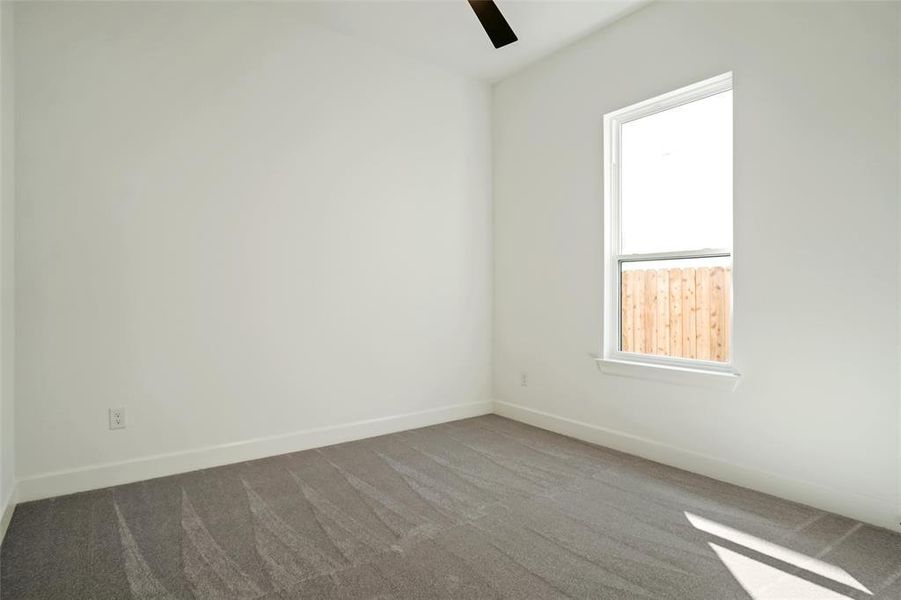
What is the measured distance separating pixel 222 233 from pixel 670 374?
2.92m

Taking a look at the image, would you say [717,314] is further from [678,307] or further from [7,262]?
[7,262]

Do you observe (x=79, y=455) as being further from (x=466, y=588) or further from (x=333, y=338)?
(x=466, y=588)

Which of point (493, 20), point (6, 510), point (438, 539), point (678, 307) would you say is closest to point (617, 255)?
point (678, 307)

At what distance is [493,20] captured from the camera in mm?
2217

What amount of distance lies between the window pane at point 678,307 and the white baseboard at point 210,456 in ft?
5.46

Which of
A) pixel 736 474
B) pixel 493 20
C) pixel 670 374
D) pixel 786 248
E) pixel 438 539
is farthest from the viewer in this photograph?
pixel 670 374

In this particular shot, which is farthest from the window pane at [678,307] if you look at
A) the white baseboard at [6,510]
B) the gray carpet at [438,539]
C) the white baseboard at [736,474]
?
the white baseboard at [6,510]

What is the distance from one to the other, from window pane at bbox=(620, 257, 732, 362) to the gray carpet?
0.78 meters

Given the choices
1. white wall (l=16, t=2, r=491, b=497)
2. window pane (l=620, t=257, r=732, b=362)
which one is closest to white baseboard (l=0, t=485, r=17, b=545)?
white wall (l=16, t=2, r=491, b=497)

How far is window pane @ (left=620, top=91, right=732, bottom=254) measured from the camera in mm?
2877

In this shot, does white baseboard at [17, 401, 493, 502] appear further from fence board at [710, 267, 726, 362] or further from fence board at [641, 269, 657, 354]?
fence board at [710, 267, 726, 362]

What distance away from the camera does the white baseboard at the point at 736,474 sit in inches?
88.3

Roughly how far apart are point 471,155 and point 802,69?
242 centimetres

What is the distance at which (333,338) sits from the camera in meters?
3.50
